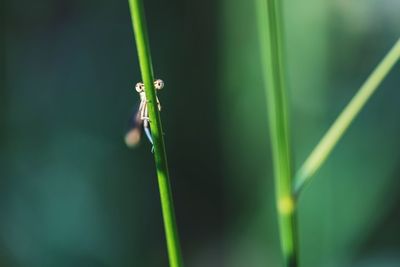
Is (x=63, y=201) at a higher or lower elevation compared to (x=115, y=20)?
lower

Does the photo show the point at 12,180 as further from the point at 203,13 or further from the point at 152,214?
the point at 203,13

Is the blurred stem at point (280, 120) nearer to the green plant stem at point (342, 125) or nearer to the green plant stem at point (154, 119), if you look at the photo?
the green plant stem at point (342, 125)

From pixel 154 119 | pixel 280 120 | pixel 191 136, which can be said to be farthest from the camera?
pixel 191 136

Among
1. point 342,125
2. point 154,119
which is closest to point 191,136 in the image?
point 342,125

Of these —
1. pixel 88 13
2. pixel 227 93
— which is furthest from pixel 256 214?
pixel 88 13

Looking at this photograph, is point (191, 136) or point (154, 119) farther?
point (191, 136)

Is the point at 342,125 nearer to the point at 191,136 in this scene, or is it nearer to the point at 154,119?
the point at 154,119

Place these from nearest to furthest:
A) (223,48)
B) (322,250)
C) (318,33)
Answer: (322,250), (318,33), (223,48)

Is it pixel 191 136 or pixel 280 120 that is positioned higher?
pixel 280 120
